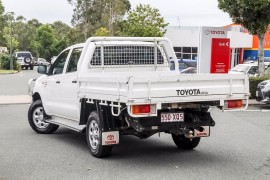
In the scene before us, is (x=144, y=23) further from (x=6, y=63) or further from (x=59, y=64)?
(x=59, y=64)

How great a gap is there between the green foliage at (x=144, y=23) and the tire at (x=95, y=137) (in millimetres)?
27746

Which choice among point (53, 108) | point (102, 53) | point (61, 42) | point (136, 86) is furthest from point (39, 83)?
point (61, 42)

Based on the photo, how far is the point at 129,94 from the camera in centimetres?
698

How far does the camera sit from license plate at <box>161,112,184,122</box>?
7.68m

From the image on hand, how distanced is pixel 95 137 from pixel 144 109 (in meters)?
1.42

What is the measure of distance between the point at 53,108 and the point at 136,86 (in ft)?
11.5

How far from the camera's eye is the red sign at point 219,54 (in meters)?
18.8

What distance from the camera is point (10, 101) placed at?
18.0 meters

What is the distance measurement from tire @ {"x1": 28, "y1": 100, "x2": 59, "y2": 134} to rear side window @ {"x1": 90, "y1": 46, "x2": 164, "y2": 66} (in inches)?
92.9

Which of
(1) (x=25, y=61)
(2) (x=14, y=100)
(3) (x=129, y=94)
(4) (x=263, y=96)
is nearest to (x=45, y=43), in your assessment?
(1) (x=25, y=61)

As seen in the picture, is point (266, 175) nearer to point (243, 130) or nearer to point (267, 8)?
point (243, 130)

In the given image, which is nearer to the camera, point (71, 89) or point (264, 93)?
point (71, 89)

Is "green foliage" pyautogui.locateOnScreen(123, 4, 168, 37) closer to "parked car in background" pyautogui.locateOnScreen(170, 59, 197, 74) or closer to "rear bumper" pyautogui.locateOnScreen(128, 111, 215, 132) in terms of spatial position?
"parked car in background" pyautogui.locateOnScreen(170, 59, 197, 74)

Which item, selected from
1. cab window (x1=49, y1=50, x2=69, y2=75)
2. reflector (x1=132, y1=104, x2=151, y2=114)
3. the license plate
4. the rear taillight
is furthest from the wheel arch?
the rear taillight
